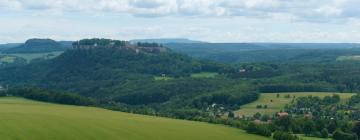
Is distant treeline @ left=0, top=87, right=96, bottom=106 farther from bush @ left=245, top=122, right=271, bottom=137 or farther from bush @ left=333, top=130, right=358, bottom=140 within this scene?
bush @ left=333, top=130, right=358, bottom=140

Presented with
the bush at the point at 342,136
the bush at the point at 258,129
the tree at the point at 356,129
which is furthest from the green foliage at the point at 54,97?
the tree at the point at 356,129

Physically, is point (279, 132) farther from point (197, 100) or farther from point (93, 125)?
point (197, 100)

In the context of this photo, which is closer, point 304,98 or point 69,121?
point 69,121

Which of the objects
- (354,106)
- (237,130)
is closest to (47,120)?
(237,130)

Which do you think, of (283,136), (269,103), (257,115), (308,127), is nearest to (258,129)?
(283,136)

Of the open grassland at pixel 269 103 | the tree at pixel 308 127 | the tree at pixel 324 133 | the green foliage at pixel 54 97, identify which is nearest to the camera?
the tree at pixel 324 133

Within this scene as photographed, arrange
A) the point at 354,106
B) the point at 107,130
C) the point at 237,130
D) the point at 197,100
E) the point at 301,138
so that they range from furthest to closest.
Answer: the point at 197,100 → the point at 354,106 → the point at 237,130 → the point at 301,138 → the point at 107,130

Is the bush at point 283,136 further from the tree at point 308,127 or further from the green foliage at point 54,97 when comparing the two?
the green foliage at point 54,97

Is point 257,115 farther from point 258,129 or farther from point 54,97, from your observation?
point 54,97
